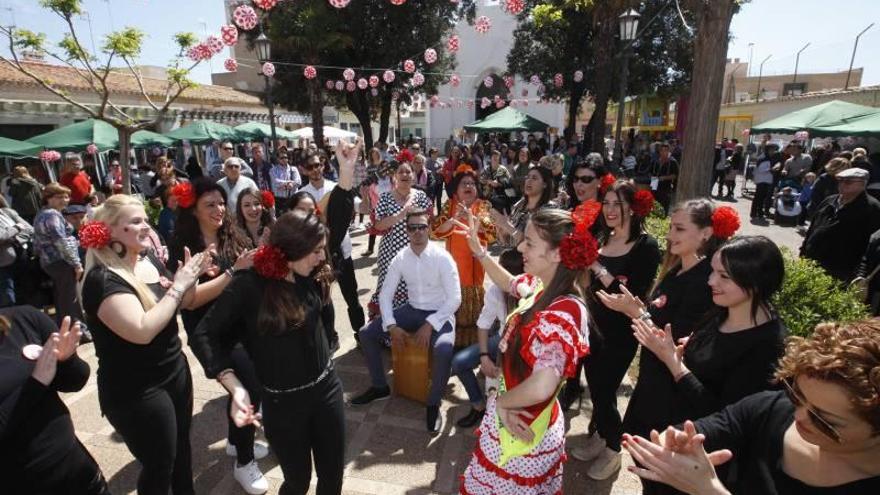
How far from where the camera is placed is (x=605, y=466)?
10.4 feet

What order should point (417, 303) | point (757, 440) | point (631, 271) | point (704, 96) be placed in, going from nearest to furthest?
point (757, 440) → point (631, 271) → point (417, 303) → point (704, 96)

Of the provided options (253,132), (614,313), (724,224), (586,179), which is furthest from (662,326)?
(253,132)

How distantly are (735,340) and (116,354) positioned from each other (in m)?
2.80

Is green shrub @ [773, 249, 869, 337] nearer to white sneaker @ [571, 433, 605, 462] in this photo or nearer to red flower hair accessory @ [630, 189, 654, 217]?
red flower hair accessory @ [630, 189, 654, 217]

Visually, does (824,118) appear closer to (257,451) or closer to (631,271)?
(631,271)

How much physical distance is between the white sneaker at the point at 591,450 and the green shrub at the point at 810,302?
66.4 inches

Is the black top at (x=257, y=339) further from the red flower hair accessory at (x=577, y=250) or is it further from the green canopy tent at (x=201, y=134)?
the green canopy tent at (x=201, y=134)

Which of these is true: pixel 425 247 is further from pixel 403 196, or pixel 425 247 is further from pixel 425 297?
pixel 403 196

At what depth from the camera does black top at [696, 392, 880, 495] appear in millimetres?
1462

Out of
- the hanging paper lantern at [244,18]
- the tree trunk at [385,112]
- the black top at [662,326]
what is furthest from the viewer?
the tree trunk at [385,112]

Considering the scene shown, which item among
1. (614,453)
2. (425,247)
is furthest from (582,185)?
(614,453)

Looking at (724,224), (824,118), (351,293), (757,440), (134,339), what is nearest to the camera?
(757,440)

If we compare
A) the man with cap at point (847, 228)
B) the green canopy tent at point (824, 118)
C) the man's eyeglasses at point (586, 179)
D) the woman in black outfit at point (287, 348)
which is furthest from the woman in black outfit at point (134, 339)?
the green canopy tent at point (824, 118)

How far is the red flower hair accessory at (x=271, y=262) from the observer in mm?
2172
